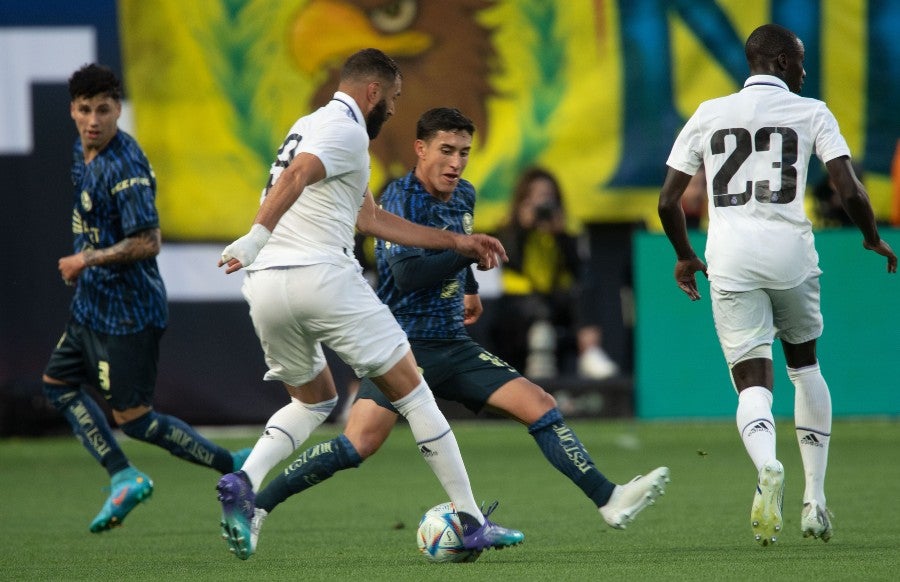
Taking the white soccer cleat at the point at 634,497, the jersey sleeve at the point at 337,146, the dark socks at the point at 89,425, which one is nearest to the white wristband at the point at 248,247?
the jersey sleeve at the point at 337,146

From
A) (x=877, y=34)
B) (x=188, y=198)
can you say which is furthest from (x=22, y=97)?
(x=877, y=34)

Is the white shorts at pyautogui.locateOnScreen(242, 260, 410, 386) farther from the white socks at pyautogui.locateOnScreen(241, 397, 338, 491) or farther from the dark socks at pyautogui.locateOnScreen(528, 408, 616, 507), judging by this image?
the dark socks at pyautogui.locateOnScreen(528, 408, 616, 507)

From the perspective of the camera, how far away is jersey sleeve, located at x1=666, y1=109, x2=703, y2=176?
679 centimetres

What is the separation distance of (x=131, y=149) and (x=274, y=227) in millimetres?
2555

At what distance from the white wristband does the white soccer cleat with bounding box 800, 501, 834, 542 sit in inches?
101

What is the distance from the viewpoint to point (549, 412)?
668cm

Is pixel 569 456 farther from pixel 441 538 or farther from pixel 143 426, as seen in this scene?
pixel 143 426

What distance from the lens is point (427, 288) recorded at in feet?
22.3

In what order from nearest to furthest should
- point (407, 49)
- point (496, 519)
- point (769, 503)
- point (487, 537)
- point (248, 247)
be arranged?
point (248, 247)
point (769, 503)
point (487, 537)
point (496, 519)
point (407, 49)

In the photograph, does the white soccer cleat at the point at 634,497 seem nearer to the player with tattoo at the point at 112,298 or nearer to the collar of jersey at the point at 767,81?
the collar of jersey at the point at 767,81

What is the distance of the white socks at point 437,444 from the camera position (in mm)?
6375

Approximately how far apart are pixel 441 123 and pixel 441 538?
184 centimetres

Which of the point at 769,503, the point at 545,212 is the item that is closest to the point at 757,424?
the point at 769,503

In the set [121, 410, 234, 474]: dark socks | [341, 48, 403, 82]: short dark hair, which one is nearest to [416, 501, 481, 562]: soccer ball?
[341, 48, 403, 82]: short dark hair
